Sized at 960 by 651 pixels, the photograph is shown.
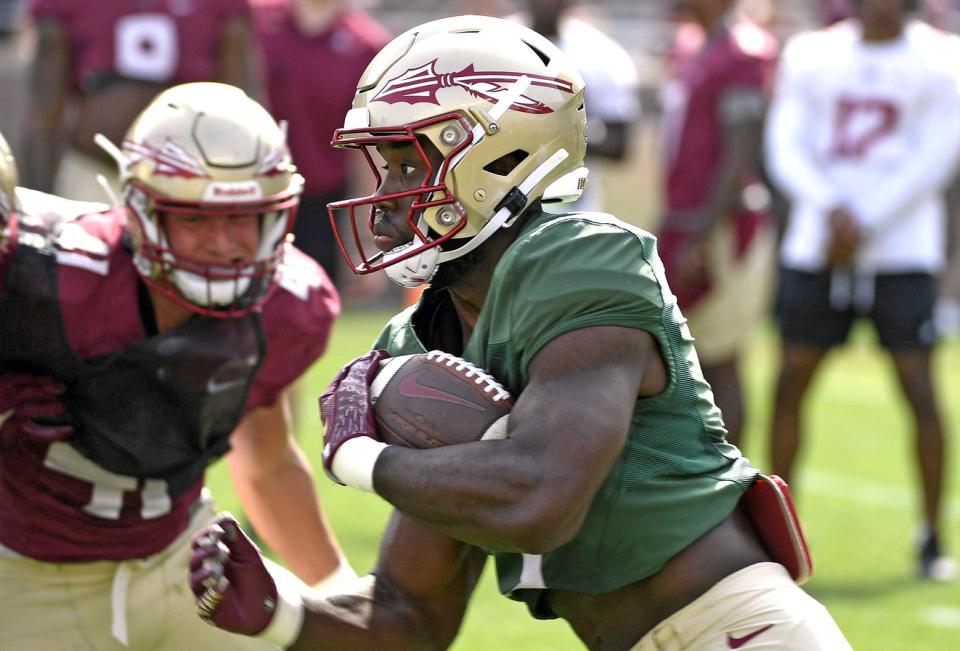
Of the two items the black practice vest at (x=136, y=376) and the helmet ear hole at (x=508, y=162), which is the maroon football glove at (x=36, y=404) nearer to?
the black practice vest at (x=136, y=376)

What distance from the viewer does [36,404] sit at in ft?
10.2

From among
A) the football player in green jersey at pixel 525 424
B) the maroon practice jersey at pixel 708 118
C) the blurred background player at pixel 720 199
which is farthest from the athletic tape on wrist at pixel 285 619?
the maroon practice jersey at pixel 708 118

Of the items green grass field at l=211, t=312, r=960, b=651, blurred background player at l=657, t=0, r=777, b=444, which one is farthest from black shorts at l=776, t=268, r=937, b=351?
green grass field at l=211, t=312, r=960, b=651

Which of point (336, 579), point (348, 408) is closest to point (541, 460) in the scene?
point (348, 408)

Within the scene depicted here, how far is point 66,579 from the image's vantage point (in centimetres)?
327

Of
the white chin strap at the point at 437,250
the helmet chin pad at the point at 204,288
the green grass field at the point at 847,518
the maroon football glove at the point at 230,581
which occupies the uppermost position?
the white chin strap at the point at 437,250

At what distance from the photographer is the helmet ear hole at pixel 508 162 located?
8.83ft

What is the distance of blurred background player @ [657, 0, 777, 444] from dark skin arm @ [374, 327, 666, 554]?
4.04 meters

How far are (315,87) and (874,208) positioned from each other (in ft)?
8.52

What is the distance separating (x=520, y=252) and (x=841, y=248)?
11.9ft

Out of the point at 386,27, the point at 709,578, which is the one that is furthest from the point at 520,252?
the point at 386,27

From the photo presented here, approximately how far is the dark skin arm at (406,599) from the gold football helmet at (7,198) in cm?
99

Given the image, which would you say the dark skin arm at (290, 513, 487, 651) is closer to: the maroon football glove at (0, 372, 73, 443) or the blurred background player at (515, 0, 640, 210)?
the maroon football glove at (0, 372, 73, 443)

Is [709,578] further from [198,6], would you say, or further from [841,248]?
[198,6]
